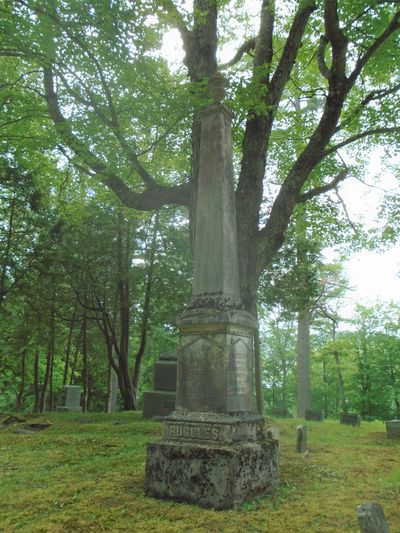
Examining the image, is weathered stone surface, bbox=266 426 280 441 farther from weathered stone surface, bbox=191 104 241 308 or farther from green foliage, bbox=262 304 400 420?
green foliage, bbox=262 304 400 420

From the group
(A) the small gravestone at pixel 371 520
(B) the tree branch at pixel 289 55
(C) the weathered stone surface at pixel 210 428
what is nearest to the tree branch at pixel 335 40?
(B) the tree branch at pixel 289 55

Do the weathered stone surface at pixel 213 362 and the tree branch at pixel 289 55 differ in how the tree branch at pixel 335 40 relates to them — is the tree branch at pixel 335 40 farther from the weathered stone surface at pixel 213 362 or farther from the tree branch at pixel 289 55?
the weathered stone surface at pixel 213 362

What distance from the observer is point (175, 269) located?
1378cm

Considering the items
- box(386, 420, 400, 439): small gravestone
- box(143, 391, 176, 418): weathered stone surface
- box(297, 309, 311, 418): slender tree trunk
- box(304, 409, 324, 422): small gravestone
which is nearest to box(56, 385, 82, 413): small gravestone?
box(143, 391, 176, 418): weathered stone surface

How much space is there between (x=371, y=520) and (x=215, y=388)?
2.48m

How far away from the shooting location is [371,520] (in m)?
2.88

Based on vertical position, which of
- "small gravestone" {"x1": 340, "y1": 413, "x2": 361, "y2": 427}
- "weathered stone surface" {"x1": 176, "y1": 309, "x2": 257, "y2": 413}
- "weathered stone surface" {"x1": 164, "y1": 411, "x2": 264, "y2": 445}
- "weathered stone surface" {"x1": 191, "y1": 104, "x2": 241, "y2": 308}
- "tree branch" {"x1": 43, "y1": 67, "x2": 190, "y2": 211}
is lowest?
"small gravestone" {"x1": 340, "y1": 413, "x2": 361, "y2": 427}

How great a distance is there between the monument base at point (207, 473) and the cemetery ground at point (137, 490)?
13cm

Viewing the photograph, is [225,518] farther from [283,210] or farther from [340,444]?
[340,444]

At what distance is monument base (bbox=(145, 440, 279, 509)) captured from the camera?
14.9 feet

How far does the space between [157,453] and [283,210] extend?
15.2ft

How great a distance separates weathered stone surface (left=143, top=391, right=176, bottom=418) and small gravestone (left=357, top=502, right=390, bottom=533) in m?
9.13

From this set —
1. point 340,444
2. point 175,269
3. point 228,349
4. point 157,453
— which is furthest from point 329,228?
point 157,453

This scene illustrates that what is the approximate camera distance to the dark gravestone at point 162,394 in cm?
1174
